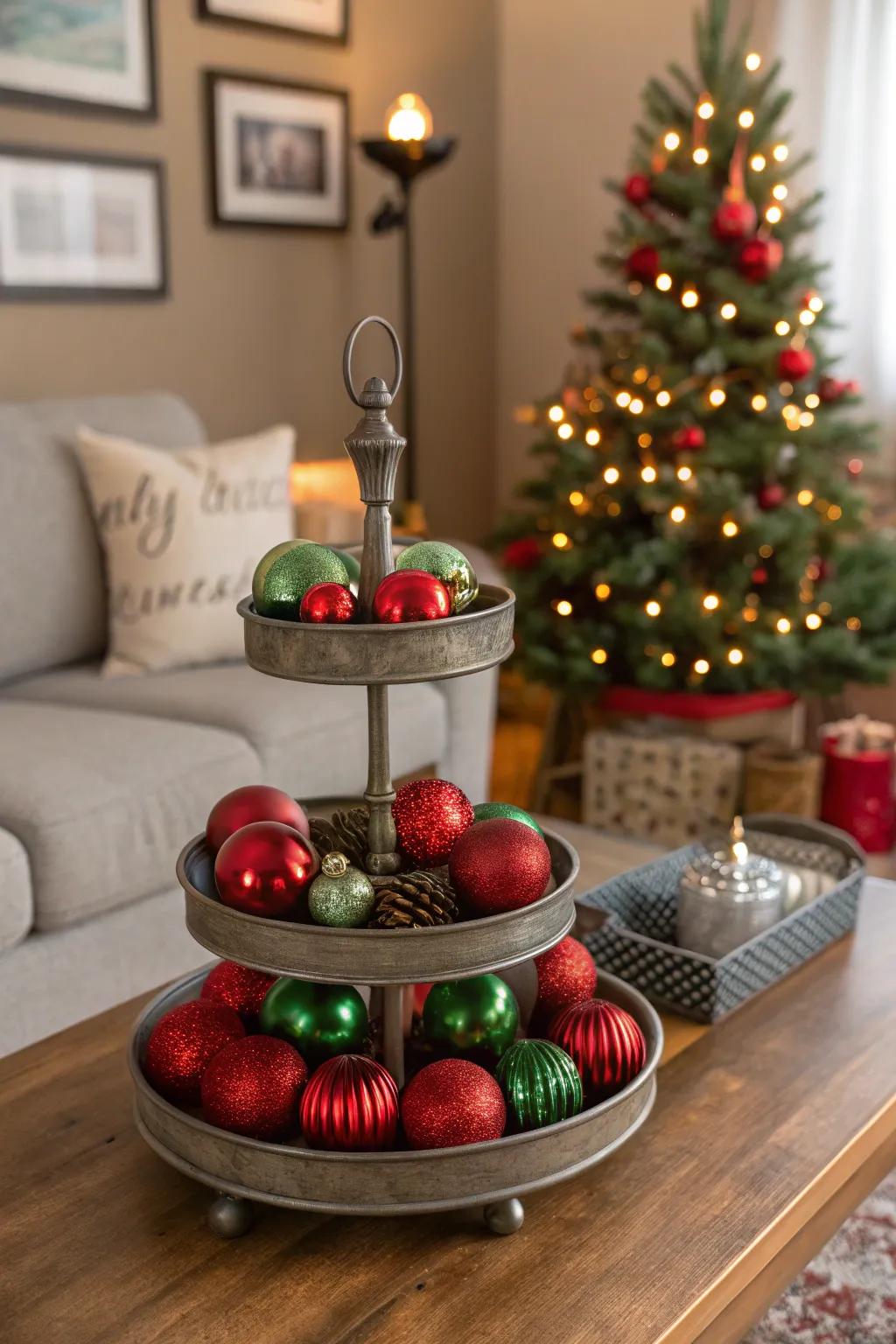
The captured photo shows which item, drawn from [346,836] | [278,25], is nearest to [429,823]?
[346,836]

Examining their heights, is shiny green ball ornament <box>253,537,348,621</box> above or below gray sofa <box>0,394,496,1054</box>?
above

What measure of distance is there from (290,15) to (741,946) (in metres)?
2.70

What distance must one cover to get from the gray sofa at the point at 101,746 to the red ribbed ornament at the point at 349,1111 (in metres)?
0.78

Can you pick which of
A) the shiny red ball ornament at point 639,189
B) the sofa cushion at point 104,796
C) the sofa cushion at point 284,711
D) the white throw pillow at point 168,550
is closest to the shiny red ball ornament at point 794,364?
the shiny red ball ornament at point 639,189

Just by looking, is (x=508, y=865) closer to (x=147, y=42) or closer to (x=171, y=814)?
(x=171, y=814)

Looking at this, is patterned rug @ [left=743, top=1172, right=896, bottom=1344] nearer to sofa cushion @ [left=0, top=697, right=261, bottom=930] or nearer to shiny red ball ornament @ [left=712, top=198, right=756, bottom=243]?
sofa cushion @ [left=0, top=697, right=261, bottom=930]

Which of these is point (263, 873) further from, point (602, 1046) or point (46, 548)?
point (46, 548)

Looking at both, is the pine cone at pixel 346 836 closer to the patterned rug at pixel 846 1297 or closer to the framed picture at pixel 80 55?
the patterned rug at pixel 846 1297

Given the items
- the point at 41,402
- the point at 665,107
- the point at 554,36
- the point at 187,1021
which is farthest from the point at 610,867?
the point at 554,36

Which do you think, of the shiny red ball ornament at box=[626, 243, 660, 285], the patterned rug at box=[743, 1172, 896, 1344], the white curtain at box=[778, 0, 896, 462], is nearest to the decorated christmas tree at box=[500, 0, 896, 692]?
the shiny red ball ornament at box=[626, 243, 660, 285]

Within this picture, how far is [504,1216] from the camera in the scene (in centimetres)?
92

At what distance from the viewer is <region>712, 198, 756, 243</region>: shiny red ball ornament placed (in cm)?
260

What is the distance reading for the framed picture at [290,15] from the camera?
2.97m

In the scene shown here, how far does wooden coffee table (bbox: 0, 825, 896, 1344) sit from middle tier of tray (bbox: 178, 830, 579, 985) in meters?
0.20
